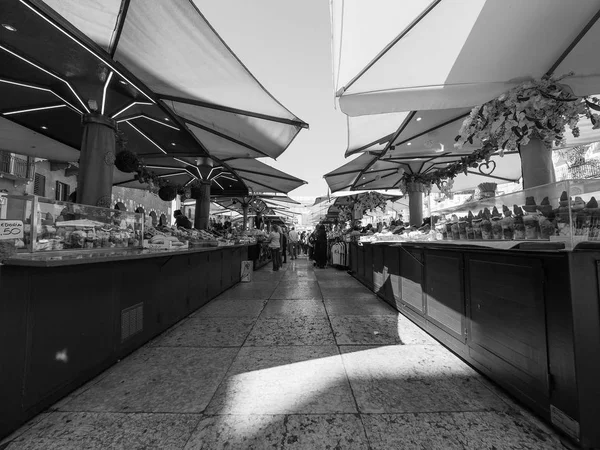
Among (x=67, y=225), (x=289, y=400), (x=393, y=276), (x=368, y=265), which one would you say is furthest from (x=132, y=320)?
(x=368, y=265)

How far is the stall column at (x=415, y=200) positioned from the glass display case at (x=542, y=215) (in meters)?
5.25

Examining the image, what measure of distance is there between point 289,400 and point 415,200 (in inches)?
289

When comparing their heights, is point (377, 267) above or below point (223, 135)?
below

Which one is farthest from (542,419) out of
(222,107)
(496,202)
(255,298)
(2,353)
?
(222,107)

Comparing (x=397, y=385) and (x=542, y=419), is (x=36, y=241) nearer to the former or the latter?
(x=397, y=385)

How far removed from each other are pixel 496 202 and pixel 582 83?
5.76 ft

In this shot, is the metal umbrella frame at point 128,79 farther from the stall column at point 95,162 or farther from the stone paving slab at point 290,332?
the stone paving slab at point 290,332

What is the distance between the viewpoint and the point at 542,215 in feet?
6.72

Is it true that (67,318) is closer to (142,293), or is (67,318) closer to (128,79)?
(142,293)

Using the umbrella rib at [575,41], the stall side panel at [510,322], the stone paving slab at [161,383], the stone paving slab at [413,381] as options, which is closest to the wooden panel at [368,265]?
the stone paving slab at [413,381]

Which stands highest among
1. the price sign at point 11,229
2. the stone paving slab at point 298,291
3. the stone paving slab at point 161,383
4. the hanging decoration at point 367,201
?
the hanging decoration at point 367,201

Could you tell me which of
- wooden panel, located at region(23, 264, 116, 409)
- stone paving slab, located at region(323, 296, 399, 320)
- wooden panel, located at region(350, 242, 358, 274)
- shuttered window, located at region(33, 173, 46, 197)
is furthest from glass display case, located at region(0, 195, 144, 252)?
shuttered window, located at region(33, 173, 46, 197)

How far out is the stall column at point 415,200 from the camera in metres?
7.99

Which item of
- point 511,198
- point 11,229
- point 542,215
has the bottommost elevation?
point 11,229
